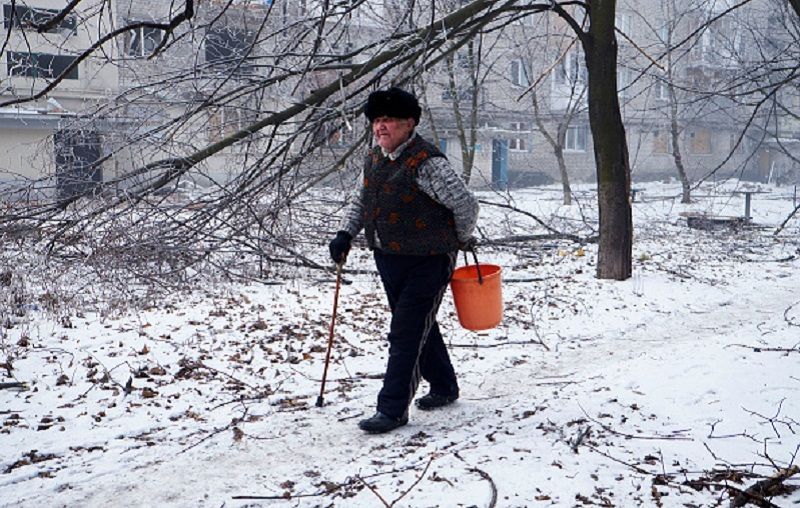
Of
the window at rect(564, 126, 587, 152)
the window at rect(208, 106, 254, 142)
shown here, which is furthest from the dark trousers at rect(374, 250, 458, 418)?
the window at rect(564, 126, 587, 152)

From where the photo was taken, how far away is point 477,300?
16.9 ft

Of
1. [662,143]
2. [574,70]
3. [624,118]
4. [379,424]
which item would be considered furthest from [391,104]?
[662,143]

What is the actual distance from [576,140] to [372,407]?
43.5m

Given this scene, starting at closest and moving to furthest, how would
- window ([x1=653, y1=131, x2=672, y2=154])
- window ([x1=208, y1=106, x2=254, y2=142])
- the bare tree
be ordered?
1. window ([x1=208, y1=106, x2=254, y2=142])
2. the bare tree
3. window ([x1=653, y1=131, x2=672, y2=154])

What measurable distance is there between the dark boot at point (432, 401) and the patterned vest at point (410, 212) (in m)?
1.09

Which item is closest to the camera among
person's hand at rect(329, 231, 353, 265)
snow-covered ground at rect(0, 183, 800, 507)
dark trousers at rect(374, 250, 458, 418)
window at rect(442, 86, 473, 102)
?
snow-covered ground at rect(0, 183, 800, 507)

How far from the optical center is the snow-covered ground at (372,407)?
3.93m

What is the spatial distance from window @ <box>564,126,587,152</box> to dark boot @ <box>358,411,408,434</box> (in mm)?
43206

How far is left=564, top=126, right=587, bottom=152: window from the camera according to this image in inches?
1834

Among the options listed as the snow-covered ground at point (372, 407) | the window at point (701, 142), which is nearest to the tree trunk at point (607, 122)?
the snow-covered ground at point (372, 407)

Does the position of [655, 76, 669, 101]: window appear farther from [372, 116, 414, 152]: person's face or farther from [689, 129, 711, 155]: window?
[689, 129, 711, 155]: window

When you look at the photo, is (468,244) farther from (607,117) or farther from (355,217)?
(607,117)

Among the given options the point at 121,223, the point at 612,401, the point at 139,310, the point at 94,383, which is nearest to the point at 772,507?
the point at 612,401

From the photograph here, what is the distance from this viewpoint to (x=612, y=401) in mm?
5152
